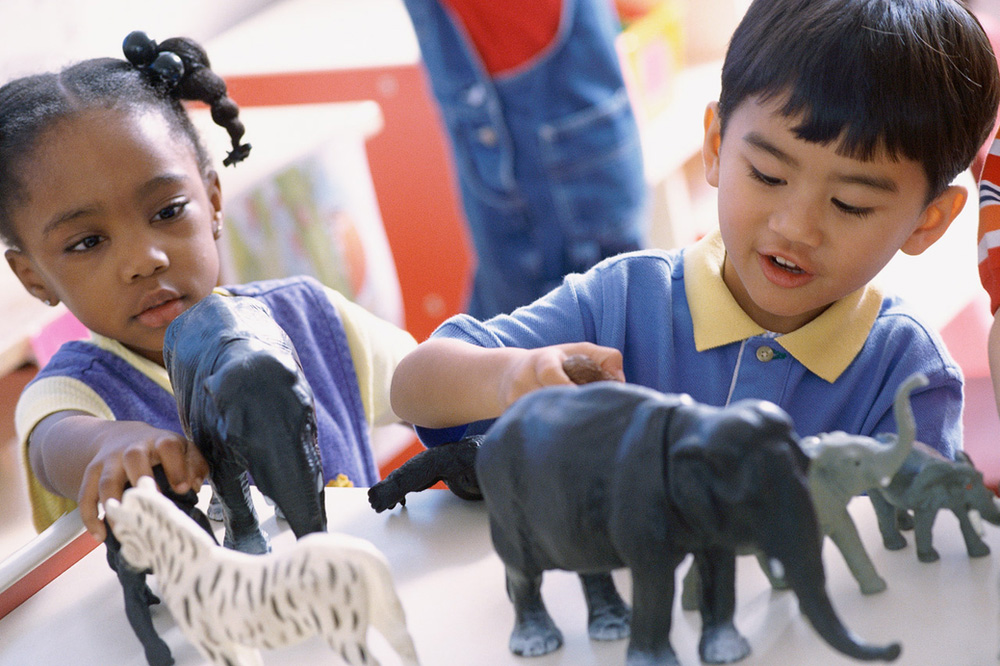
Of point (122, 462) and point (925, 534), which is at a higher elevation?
point (122, 462)

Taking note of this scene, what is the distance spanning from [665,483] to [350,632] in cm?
22

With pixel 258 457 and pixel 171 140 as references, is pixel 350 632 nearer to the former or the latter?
pixel 258 457

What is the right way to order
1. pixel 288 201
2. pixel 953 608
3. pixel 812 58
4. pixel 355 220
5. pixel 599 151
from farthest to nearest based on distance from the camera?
1. pixel 355 220
2. pixel 288 201
3. pixel 599 151
4. pixel 812 58
5. pixel 953 608

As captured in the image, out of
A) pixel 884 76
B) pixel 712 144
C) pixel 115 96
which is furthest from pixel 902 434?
pixel 115 96

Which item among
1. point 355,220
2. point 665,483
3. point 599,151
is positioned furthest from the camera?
point 355,220

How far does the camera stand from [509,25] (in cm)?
179

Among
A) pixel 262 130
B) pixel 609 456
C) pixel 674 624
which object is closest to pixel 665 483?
pixel 609 456

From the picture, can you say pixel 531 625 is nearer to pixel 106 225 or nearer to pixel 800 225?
pixel 800 225

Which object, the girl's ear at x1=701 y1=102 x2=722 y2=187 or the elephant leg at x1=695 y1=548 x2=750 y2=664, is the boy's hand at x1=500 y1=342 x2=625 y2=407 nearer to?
the elephant leg at x1=695 y1=548 x2=750 y2=664

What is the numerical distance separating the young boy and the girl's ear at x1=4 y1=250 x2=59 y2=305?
0.49m

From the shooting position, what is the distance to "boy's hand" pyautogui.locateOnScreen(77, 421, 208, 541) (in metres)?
0.77

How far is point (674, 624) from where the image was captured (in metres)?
0.67

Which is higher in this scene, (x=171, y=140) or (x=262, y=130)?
(x=171, y=140)

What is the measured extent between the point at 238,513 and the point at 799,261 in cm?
53
